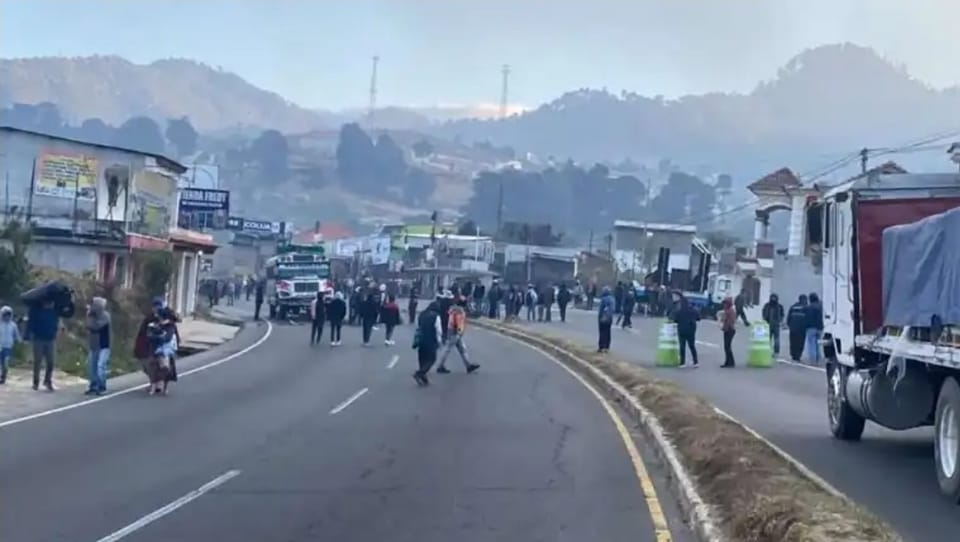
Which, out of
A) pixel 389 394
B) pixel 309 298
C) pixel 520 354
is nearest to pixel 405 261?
pixel 309 298

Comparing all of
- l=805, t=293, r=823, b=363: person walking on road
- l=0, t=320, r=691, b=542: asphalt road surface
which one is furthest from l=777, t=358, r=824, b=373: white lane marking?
l=0, t=320, r=691, b=542: asphalt road surface

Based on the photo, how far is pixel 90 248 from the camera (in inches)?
2012

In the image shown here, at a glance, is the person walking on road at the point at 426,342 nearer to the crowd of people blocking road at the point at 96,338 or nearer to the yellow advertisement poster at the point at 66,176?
the crowd of people blocking road at the point at 96,338

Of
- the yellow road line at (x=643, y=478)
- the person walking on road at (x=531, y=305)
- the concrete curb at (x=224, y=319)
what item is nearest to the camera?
the yellow road line at (x=643, y=478)

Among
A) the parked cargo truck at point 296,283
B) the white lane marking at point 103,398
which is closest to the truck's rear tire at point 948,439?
the white lane marking at point 103,398

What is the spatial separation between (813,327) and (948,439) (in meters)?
22.0

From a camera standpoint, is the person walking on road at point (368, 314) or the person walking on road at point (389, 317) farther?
the person walking on road at point (389, 317)

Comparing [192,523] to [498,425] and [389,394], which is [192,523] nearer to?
[498,425]

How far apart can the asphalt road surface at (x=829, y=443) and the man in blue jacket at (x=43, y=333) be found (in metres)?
10.9

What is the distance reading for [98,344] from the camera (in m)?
24.4

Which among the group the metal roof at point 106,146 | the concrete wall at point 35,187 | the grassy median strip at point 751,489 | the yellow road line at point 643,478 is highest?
the metal roof at point 106,146

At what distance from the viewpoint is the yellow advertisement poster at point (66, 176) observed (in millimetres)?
53938

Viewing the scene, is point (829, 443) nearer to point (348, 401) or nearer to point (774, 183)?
point (348, 401)

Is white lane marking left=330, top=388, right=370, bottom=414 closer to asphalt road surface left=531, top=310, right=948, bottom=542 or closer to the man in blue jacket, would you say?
the man in blue jacket
